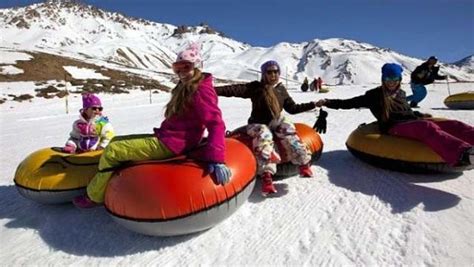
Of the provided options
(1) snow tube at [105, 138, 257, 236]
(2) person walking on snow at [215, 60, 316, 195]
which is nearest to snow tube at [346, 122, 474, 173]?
(2) person walking on snow at [215, 60, 316, 195]

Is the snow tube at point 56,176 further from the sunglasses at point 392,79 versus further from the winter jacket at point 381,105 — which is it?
the sunglasses at point 392,79

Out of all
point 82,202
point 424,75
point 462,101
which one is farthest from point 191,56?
point 462,101

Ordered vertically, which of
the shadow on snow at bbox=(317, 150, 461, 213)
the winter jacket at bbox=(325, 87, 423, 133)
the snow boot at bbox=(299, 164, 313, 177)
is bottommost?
the shadow on snow at bbox=(317, 150, 461, 213)

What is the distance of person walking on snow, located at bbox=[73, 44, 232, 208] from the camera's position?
13.0 ft

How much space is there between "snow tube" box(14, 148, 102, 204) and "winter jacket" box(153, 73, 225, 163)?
46.3 inches

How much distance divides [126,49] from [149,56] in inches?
291

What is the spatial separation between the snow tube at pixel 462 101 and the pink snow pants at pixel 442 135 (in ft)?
22.9

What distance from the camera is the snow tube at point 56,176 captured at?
4520 millimetres

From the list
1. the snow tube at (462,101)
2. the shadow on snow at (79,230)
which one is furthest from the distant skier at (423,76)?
the shadow on snow at (79,230)

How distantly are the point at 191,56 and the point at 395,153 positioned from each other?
2.96 metres

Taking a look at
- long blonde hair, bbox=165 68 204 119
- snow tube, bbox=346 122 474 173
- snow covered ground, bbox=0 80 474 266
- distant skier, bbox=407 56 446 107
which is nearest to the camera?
snow covered ground, bbox=0 80 474 266

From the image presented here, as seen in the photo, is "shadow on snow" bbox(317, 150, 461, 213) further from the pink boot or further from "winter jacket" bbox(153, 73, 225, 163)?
the pink boot

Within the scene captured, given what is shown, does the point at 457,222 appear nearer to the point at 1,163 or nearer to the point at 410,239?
the point at 410,239

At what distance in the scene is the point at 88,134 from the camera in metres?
5.34
